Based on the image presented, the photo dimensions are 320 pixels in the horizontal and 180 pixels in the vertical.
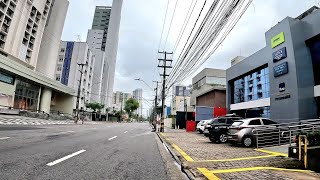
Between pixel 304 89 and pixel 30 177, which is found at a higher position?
pixel 304 89

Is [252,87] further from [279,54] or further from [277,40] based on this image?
[277,40]

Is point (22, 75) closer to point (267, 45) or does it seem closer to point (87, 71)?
point (267, 45)

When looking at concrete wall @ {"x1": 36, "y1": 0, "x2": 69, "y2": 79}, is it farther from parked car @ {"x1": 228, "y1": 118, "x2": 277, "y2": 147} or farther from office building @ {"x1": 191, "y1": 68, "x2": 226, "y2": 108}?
parked car @ {"x1": 228, "y1": 118, "x2": 277, "y2": 147}

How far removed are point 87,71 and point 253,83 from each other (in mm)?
66712

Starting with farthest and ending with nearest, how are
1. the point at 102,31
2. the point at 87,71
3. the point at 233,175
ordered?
the point at 102,31 → the point at 87,71 → the point at 233,175

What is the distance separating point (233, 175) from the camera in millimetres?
6074

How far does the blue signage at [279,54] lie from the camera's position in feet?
72.6

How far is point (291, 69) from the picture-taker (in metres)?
21.3

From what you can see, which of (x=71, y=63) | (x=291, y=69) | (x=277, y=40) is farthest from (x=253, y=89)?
(x=71, y=63)

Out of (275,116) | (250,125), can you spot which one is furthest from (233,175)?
(275,116)

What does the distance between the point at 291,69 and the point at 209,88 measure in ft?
93.8

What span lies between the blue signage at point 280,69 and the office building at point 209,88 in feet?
53.1

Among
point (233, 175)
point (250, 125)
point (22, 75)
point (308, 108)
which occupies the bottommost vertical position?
point (233, 175)

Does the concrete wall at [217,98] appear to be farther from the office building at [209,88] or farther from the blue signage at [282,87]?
the blue signage at [282,87]
